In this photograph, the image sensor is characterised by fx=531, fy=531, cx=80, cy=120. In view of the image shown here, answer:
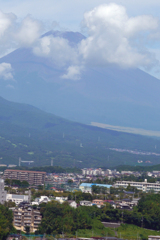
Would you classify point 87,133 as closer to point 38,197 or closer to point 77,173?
point 77,173

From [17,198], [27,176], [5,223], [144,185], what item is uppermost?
[27,176]

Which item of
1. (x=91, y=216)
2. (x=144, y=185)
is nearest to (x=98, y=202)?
(x=91, y=216)

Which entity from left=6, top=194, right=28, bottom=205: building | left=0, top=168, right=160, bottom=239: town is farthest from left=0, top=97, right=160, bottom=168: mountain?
left=6, top=194, right=28, bottom=205: building

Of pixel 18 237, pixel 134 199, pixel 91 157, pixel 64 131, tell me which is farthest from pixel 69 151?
pixel 18 237

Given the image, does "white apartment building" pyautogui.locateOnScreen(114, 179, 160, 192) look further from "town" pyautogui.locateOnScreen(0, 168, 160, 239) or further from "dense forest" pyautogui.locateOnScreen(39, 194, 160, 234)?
"dense forest" pyautogui.locateOnScreen(39, 194, 160, 234)

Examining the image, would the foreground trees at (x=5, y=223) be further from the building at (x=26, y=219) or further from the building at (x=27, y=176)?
the building at (x=27, y=176)

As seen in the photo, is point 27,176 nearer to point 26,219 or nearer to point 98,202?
point 98,202
